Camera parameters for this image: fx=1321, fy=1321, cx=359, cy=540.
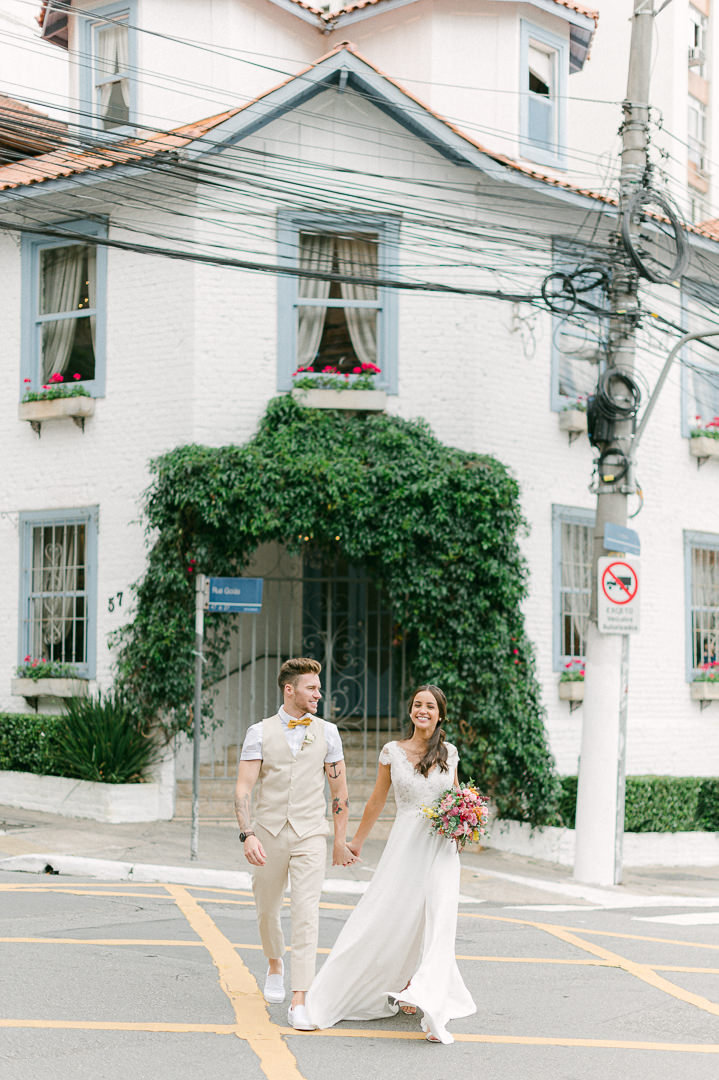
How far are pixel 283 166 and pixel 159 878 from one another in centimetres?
824

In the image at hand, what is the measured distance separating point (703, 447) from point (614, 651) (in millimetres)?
5525

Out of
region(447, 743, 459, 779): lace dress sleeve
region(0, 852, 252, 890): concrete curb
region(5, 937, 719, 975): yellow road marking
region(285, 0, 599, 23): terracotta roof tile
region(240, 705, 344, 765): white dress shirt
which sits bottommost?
region(0, 852, 252, 890): concrete curb

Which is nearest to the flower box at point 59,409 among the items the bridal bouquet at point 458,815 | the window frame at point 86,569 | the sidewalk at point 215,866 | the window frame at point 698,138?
the window frame at point 86,569

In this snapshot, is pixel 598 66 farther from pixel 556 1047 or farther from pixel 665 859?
pixel 556 1047

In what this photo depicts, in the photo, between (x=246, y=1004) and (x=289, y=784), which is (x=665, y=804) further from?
(x=289, y=784)

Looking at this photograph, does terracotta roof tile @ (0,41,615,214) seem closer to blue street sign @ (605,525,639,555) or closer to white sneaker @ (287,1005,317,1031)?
blue street sign @ (605,525,639,555)

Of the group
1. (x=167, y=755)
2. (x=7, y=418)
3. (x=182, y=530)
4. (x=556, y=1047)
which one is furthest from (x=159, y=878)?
(x=7, y=418)

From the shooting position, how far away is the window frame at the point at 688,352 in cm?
1775

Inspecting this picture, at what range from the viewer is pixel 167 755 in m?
14.8

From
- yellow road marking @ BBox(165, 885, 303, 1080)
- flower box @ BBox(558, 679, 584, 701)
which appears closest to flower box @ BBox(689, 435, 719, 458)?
flower box @ BBox(558, 679, 584, 701)

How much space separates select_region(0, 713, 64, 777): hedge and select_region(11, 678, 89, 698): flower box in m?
0.33

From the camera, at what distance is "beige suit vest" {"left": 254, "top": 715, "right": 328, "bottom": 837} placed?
6695 millimetres

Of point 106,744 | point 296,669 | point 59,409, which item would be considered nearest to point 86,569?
point 59,409

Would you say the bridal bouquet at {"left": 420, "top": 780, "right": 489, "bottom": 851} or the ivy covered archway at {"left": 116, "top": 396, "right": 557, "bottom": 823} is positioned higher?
the ivy covered archway at {"left": 116, "top": 396, "right": 557, "bottom": 823}
